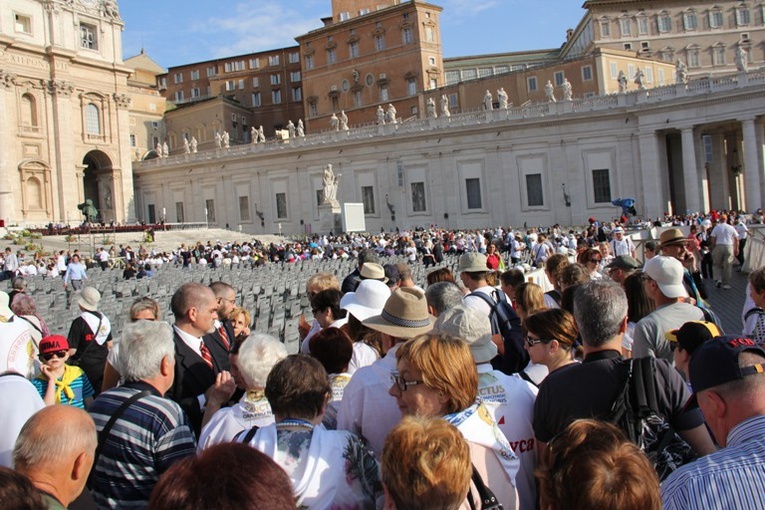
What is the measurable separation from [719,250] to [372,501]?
16482 mm

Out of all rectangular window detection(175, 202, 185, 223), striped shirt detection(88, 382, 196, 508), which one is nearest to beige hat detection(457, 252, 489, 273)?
striped shirt detection(88, 382, 196, 508)

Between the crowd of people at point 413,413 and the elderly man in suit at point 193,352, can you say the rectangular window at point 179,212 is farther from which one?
the elderly man in suit at point 193,352

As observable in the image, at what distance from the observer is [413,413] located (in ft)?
10.8

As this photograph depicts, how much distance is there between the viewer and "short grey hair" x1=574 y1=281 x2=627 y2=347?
3.81 meters

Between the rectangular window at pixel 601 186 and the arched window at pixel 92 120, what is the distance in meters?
44.6

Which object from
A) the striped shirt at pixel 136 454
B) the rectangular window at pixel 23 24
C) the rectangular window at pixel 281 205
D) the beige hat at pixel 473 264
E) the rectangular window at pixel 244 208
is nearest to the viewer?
the striped shirt at pixel 136 454

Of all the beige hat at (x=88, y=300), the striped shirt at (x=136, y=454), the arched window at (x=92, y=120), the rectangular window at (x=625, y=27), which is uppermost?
the rectangular window at (x=625, y=27)

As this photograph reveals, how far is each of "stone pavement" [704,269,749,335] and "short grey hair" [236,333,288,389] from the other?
9.31 meters

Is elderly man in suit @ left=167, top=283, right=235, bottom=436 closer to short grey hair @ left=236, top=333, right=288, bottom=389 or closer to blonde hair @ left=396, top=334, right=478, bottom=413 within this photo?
short grey hair @ left=236, top=333, right=288, bottom=389

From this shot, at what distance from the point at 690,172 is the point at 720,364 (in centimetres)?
4108

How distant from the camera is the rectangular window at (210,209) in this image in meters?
56.4

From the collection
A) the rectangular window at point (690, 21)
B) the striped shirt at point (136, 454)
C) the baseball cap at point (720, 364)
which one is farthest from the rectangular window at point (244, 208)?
the baseball cap at point (720, 364)

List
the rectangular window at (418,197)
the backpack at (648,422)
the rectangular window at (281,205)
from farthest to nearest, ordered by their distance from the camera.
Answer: the rectangular window at (281,205) < the rectangular window at (418,197) < the backpack at (648,422)

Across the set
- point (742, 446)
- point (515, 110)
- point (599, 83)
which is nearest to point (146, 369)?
point (742, 446)
